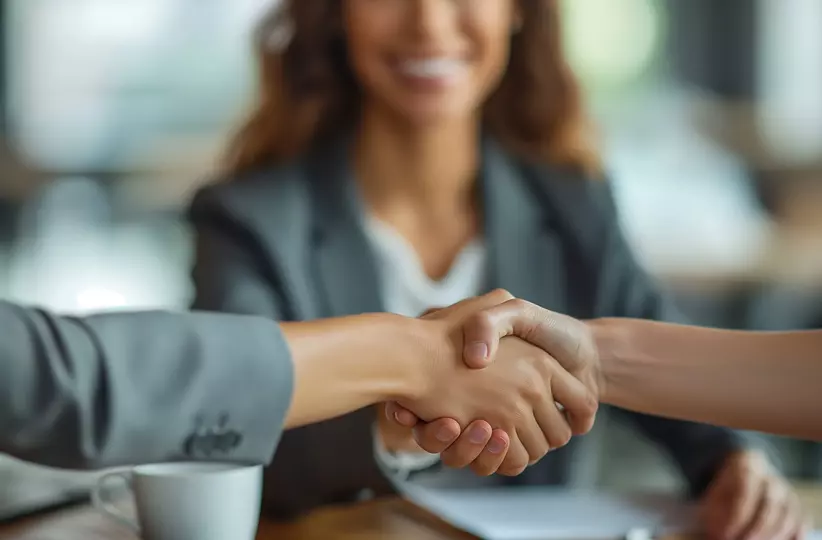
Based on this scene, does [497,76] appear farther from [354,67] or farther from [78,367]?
[78,367]

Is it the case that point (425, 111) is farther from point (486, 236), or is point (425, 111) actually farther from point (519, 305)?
point (519, 305)

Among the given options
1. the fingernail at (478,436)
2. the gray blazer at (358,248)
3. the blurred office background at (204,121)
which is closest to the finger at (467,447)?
the fingernail at (478,436)

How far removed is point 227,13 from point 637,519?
1.54 metres

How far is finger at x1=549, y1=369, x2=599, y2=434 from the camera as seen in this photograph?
51 centimetres

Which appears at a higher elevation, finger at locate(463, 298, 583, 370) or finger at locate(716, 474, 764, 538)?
finger at locate(463, 298, 583, 370)

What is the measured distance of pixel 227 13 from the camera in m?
1.85

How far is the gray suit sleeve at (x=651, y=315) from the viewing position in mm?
Answer: 676

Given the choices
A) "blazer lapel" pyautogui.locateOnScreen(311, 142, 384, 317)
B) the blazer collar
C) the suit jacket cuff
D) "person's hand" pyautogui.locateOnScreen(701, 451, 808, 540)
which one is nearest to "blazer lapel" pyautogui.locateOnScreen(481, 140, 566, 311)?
the blazer collar

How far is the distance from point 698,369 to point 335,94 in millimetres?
511

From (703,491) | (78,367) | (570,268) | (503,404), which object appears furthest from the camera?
(570,268)

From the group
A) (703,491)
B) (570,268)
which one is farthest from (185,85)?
(703,491)

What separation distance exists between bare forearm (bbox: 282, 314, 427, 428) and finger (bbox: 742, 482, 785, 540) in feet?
0.66

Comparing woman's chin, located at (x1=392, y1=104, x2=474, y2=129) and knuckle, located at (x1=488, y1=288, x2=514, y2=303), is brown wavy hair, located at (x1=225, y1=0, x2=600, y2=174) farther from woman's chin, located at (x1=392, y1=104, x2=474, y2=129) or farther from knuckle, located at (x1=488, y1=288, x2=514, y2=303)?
knuckle, located at (x1=488, y1=288, x2=514, y2=303)

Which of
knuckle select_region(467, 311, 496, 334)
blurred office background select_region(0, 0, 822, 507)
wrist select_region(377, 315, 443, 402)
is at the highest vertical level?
knuckle select_region(467, 311, 496, 334)
